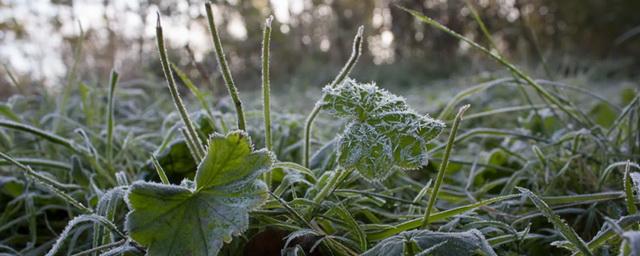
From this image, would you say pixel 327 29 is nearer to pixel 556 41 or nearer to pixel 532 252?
pixel 556 41

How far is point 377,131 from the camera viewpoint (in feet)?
1.61

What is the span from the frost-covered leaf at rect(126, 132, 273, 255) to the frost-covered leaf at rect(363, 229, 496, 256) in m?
0.13

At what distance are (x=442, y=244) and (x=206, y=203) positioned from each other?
8.2 inches

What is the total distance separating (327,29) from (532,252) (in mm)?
7647

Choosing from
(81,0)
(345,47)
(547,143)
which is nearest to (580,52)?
(345,47)

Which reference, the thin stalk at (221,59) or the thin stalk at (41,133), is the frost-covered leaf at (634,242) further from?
the thin stalk at (41,133)

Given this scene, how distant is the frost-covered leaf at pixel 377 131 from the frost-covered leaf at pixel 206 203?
8 centimetres

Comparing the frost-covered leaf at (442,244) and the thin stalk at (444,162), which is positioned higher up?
the thin stalk at (444,162)

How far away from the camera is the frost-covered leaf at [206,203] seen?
1.42ft

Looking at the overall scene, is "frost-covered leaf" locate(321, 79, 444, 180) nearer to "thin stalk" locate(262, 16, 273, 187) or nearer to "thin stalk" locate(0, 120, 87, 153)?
"thin stalk" locate(262, 16, 273, 187)

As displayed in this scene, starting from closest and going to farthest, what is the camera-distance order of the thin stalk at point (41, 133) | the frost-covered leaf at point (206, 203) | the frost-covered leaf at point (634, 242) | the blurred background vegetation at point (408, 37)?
the frost-covered leaf at point (634, 242)
the frost-covered leaf at point (206, 203)
the thin stalk at point (41, 133)
the blurred background vegetation at point (408, 37)

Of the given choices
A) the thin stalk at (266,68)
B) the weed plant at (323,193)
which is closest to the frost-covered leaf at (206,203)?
the weed plant at (323,193)

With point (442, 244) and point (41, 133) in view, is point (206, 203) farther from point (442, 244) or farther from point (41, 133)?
point (41, 133)

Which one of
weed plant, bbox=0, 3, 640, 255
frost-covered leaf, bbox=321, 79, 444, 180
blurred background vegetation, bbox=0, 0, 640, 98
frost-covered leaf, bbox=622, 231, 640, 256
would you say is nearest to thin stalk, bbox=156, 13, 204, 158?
weed plant, bbox=0, 3, 640, 255
